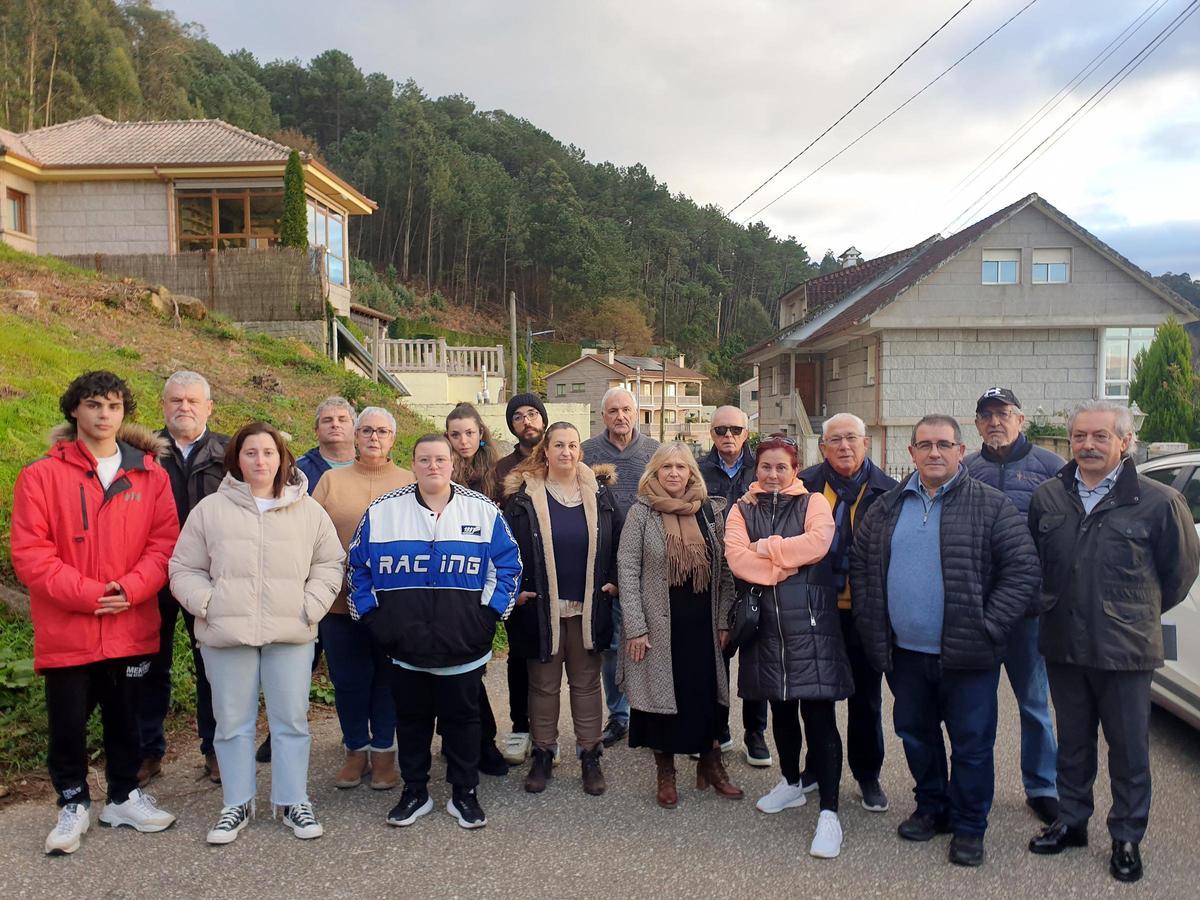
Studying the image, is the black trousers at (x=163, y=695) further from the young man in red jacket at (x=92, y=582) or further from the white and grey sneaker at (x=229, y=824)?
the white and grey sneaker at (x=229, y=824)

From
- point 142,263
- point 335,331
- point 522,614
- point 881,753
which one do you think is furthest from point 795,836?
point 142,263

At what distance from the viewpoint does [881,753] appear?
4168mm

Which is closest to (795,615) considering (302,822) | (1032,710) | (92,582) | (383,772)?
A: (1032,710)

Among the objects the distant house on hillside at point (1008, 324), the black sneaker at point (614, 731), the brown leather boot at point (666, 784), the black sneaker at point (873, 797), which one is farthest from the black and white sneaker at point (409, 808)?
the distant house on hillside at point (1008, 324)

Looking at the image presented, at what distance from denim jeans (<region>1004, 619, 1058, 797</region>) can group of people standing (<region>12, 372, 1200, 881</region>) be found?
0.5 inches

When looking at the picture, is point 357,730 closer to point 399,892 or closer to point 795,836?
point 399,892

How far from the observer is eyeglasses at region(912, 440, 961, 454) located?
373cm

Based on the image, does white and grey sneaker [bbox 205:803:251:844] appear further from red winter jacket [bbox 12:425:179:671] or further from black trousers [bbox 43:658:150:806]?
red winter jacket [bbox 12:425:179:671]

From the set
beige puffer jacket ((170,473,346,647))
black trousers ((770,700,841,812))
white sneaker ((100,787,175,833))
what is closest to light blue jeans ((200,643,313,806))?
beige puffer jacket ((170,473,346,647))

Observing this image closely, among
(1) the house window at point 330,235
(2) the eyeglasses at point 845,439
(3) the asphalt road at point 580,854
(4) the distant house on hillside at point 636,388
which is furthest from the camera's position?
(4) the distant house on hillside at point 636,388

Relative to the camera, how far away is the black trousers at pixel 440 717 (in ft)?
13.3

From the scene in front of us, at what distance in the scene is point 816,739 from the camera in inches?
154

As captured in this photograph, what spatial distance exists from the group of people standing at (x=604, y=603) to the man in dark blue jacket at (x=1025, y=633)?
0.01 m

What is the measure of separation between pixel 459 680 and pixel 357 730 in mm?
882
